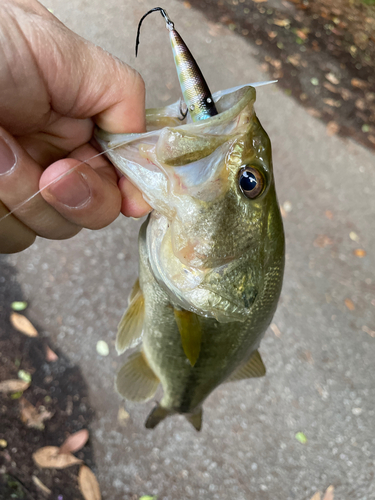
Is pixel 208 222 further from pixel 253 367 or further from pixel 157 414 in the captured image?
pixel 157 414

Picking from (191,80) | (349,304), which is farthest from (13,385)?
(349,304)

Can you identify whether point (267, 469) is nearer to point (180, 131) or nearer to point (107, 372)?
point (107, 372)

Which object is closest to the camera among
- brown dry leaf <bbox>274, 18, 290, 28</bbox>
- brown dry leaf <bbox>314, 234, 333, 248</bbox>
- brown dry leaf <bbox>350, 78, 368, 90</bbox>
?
brown dry leaf <bbox>314, 234, 333, 248</bbox>

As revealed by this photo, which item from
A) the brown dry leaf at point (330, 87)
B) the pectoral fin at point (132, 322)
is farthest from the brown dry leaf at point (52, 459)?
the brown dry leaf at point (330, 87)

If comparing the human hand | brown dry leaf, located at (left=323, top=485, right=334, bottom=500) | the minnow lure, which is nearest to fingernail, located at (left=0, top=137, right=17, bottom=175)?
the human hand

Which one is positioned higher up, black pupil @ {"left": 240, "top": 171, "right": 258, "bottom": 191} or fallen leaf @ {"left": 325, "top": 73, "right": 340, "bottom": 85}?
black pupil @ {"left": 240, "top": 171, "right": 258, "bottom": 191}

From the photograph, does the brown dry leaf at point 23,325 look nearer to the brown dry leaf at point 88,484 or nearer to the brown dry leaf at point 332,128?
the brown dry leaf at point 88,484

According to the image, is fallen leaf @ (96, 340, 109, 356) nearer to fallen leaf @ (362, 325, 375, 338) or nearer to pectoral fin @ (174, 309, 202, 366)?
pectoral fin @ (174, 309, 202, 366)
